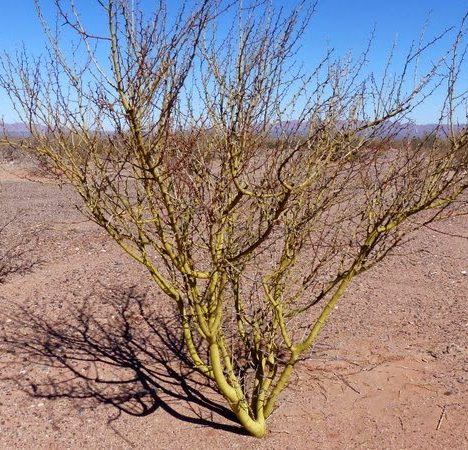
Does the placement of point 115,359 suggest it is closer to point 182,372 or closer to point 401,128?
point 182,372

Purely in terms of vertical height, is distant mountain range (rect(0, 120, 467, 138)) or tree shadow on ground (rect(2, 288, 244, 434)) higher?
distant mountain range (rect(0, 120, 467, 138))

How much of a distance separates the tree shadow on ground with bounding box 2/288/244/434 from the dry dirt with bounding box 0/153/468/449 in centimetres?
1

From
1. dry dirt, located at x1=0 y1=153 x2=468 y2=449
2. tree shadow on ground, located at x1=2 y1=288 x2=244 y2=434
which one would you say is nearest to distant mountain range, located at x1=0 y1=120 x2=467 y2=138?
dry dirt, located at x1=0 y1=153 x2=468 y2=449

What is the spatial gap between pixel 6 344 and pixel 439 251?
21.1 ft

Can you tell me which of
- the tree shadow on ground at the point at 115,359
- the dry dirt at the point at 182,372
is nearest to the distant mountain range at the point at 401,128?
the dry dirt at the point at 182,372

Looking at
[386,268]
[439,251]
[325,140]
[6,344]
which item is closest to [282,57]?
[325,140]

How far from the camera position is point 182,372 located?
4.92m

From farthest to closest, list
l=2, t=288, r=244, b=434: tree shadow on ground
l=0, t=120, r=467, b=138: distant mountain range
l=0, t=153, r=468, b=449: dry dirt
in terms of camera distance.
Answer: l=2, t=288, r=244, b=434: tree shadow on ground, l=0, t=153, r=468, b=449: dry dirt, l=0, t=120, r=467, b=138: distant mountain range

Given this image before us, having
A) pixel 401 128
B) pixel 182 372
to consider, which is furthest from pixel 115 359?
pixel 401 128

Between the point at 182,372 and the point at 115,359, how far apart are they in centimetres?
64

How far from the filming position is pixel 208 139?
3.73 metres

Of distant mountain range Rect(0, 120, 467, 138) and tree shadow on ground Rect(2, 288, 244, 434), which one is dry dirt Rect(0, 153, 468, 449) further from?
distant mountain range Rect(0, 120, 467, 138)

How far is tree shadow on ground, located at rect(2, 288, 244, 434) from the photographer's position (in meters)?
4.40

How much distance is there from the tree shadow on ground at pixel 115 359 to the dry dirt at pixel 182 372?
0.05 feet
